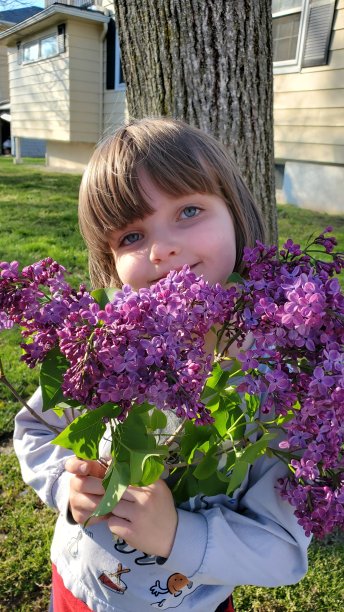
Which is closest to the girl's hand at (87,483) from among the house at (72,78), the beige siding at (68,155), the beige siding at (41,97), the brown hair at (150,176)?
the brown hair at (150,176)

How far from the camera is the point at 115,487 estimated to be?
90 centimetres

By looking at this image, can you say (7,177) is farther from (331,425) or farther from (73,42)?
(331,425)

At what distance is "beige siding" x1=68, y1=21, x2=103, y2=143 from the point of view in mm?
13531

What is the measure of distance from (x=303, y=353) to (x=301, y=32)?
8399mm

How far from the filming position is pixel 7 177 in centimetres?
1314

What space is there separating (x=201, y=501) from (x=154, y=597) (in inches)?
11.2

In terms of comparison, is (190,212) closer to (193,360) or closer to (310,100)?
(193,360)

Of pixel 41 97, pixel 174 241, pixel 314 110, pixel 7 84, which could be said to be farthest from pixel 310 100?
pixel 7 84

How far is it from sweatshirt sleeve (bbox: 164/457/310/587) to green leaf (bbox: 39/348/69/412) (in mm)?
581

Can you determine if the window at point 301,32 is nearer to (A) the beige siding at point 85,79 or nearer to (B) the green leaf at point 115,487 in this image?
(A) the beige siding at point 85,79

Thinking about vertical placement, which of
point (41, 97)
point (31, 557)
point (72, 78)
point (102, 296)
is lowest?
point (31, 557)

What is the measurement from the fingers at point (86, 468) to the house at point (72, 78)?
11819 mm

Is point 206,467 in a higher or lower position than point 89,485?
higher

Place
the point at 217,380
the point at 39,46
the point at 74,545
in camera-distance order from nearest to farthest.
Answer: the point at 217,380 → the point at 74,545 → the point at 39,46
